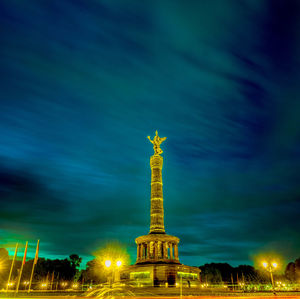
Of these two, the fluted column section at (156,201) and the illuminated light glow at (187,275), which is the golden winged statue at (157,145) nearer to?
the fluted column section at (156,201)

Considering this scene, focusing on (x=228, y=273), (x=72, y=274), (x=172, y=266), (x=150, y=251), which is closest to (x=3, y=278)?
(x=72, y=274)

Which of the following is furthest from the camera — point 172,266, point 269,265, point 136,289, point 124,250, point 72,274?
point 72,274

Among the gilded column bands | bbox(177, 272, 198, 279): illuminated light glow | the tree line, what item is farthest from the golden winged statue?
the tree line

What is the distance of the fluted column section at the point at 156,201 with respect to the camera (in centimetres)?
3962

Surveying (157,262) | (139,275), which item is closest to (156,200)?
(157,262)

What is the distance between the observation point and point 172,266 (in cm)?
3278

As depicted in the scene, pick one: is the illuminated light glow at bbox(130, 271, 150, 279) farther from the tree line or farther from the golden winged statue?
the tree line

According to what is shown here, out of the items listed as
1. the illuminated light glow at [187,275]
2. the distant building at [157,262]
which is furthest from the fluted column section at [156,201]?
the illuminated light glow at [187,275]

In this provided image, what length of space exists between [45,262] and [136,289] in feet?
164

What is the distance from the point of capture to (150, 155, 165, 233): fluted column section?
130ft

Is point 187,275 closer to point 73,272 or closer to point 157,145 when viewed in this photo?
point 157,145

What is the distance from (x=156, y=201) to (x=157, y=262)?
33.8 feet

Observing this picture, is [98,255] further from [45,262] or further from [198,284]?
[198,284]

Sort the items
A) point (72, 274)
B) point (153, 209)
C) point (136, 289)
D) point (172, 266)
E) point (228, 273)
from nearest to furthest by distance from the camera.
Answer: point (136, 289)
point (172, 266)
point (153, 209)
point (72, 274)
point (228, 273)
